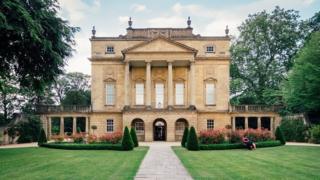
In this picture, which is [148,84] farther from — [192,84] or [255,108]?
[255,108]

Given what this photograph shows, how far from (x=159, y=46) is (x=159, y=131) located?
10681 millimetres

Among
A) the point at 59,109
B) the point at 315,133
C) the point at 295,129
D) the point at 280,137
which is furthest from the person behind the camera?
the point at 59,109

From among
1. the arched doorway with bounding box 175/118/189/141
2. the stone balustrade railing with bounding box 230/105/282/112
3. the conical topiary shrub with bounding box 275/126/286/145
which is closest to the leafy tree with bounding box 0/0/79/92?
the conical topiary shrub with bounding box 275/126/286/145

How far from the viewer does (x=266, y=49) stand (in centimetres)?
5269

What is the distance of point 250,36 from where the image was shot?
5303 cm

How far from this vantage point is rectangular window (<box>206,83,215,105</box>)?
47.8m

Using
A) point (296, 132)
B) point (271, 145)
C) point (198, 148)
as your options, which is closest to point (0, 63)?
point (198, 148)

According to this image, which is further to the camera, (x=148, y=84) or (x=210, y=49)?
(x=210, y=49)

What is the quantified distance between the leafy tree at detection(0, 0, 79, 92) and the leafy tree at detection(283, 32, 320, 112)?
2223 cm

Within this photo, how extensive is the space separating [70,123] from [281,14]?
36.7m

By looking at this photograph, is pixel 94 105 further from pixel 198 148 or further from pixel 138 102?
pixel 198 148

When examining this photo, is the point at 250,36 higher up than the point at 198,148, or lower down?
higher up

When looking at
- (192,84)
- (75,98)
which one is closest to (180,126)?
(192,84)

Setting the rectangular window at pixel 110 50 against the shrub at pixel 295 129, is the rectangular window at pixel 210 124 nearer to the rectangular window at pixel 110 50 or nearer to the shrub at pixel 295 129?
the shrub at pixel 295 129
